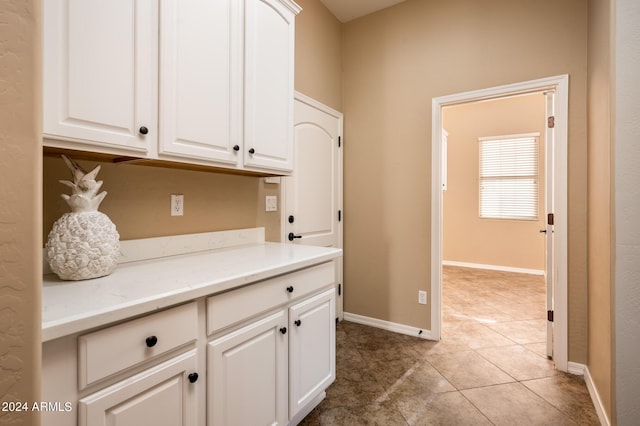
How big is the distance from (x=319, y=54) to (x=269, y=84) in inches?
52.0

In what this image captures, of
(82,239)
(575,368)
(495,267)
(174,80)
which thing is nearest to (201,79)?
A: (174,80)

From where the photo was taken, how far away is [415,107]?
2867 millimetres

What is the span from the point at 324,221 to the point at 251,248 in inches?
44.9

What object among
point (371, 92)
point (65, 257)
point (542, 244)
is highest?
point (371, 92)

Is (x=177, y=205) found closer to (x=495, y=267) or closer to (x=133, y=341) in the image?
(x=133, y=341)

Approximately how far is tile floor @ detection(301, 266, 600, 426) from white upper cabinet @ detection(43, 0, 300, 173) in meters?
1.54

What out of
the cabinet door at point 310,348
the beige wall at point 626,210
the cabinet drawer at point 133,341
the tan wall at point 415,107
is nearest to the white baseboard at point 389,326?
the tan wall at point 415,107

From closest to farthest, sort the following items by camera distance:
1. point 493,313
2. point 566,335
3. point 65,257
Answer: point 65,257
point 566,335
point 493,313

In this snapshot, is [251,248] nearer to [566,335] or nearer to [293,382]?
[293,382]

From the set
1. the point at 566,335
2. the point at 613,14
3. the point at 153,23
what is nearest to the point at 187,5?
the point at 153,23

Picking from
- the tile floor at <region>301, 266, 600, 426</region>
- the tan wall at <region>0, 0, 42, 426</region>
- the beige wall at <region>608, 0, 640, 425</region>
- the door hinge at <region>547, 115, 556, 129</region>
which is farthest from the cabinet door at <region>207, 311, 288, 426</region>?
the door hinge at <region>547, 115, 556, 129</region>

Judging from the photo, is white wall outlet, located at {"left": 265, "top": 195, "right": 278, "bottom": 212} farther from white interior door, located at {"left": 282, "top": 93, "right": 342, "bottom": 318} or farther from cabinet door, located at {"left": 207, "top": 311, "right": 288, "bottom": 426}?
cabinet door, located at {"left": 207, "top": 311, "right": 288, "bottom": 426}

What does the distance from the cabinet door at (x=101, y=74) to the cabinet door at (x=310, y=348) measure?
108 centimetres

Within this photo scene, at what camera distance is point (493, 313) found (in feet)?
11.5
